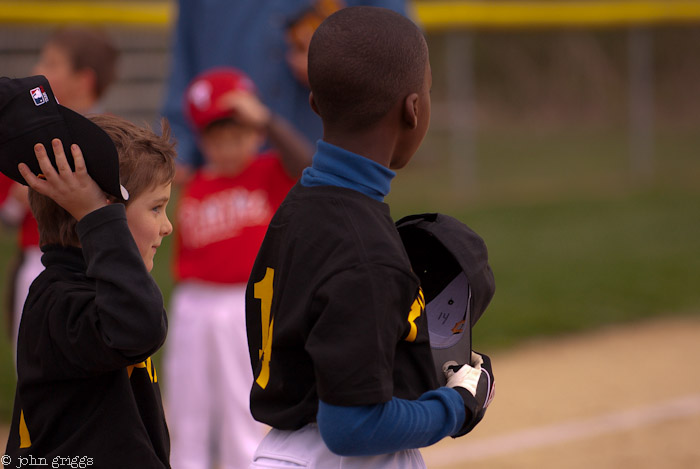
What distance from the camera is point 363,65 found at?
1726 millimetres

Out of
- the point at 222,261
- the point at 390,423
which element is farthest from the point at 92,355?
the point at 222,261

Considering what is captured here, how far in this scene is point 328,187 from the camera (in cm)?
178

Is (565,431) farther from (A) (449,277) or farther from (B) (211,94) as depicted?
(A) (449,277)

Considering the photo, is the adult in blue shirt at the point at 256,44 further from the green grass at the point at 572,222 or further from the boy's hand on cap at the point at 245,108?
the green grass at the point at 572,222

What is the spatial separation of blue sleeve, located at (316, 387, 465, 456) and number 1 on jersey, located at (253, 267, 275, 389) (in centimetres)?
23

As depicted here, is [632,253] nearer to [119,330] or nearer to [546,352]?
[546,352]

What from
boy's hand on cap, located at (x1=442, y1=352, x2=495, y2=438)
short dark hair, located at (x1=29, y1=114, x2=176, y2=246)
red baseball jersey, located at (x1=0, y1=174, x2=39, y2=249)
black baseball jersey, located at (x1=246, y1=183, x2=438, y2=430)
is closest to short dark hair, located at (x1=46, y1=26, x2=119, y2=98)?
red baseball jersey, located at (x1=0, y1=174, x2=39, y2=249)

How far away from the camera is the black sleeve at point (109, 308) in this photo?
1696 mm

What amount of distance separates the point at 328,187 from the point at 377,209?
11cm

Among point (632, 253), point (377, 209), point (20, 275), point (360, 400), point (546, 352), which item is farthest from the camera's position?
point (632, 253)

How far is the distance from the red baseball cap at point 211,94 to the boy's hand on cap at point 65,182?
1811 mm

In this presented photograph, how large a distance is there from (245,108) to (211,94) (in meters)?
0.16

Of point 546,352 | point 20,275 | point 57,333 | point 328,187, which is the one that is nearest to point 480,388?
point 328,187

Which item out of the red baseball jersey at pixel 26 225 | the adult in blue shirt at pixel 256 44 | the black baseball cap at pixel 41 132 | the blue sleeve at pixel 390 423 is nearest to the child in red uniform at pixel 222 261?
the adult in blue shirt at pixel 256 44
